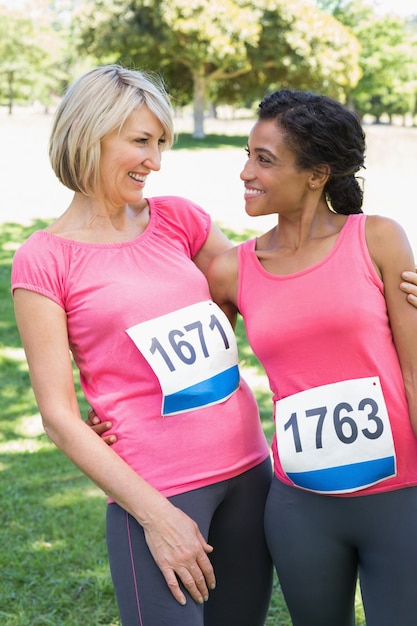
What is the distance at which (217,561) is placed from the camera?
2.26 metres

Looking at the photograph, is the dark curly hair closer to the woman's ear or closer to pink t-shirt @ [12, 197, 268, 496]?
the woman's ear

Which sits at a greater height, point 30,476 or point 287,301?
point 287,301

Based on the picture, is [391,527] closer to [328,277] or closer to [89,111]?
[328,277]

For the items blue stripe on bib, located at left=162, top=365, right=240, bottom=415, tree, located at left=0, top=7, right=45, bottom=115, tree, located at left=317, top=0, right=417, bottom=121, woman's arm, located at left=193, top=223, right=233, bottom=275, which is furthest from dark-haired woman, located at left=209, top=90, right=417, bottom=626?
tree, located at left=317, top=0, right=417, bottom=121

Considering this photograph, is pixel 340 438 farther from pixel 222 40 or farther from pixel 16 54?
pixel 16 54

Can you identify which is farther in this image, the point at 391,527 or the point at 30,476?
the point at 30,476

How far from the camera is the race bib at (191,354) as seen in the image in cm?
206

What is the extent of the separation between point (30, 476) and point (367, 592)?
290cm

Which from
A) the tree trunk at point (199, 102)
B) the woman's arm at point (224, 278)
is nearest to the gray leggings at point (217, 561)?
the woman's arm at point (224, 278)

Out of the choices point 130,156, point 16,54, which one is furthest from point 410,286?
point 16,54

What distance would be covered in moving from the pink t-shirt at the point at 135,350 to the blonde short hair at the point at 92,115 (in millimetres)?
203

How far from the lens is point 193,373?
210 cm

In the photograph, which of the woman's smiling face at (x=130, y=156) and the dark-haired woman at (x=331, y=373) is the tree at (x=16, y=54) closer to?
the woman's smiling face at (x=130, y=156)

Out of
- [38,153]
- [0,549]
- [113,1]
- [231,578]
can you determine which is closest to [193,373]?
[231,578]
